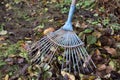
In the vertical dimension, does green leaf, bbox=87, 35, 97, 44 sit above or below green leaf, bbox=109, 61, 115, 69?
above

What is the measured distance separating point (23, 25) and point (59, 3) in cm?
61

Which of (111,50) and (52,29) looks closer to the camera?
(111,50)

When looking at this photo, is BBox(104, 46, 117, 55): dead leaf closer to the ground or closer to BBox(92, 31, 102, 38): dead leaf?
the ground

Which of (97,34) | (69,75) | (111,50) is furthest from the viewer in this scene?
(97,34)

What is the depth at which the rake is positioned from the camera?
7.65 feet

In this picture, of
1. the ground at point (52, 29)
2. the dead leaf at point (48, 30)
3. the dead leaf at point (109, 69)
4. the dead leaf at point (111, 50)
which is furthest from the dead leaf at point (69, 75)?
the dead leaf at point (48, 30)

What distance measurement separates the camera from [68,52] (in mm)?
2357

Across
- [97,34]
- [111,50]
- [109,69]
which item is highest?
[97,34]

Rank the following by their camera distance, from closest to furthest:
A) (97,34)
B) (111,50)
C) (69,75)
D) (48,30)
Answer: (69,75), (111,50), (97,34), (48,30)

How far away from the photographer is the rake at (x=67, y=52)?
2.33 metres

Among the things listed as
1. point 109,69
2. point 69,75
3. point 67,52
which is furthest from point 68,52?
point 109,69

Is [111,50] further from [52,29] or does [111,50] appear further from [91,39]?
[52,29]

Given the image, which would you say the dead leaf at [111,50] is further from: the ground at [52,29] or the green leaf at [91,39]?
the green leaf at [91,39]

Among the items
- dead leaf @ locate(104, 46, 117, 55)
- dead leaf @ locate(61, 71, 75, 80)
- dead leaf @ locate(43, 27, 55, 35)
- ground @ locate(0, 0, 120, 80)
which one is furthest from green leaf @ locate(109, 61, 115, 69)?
dead leaf @ locate(43, 27, 55, 35)
